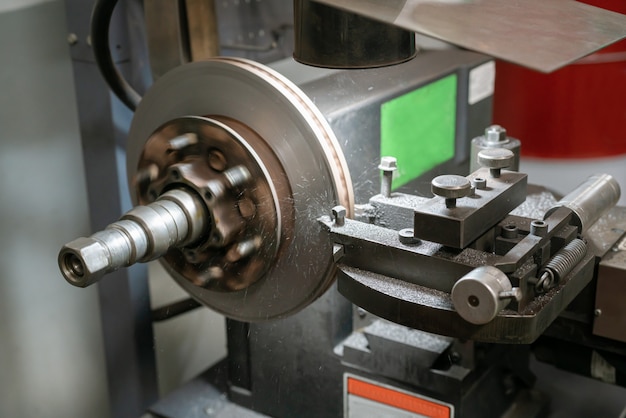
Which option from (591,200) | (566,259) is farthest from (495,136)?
(566,259)

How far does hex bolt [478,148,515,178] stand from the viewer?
0.83m

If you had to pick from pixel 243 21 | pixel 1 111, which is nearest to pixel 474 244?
pixel 243 21

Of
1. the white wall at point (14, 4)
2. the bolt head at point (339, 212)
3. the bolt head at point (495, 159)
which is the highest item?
the white wall at point (14, 4)

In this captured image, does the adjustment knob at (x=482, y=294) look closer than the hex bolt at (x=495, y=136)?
Yes

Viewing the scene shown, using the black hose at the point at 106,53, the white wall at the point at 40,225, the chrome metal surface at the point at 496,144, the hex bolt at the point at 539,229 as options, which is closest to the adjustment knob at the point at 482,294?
the hex bolt at the point at 539,229

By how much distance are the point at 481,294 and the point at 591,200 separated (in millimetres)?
313

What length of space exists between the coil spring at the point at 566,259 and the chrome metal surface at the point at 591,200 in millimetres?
51

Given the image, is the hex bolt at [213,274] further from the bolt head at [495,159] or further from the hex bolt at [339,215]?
the bolt head at [495,159]

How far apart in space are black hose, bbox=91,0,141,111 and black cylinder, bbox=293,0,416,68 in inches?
15.3

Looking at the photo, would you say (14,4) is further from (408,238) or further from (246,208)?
(408,238)

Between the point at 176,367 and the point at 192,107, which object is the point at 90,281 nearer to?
the point at 192,107

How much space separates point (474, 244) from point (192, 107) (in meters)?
0.35

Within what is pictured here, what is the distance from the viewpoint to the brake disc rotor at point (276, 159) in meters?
Result: 0.83

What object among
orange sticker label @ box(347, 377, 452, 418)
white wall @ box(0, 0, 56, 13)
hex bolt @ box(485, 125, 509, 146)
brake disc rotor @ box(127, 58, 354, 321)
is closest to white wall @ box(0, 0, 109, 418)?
white wall @ box(0, 0, 56, 13)
